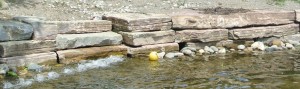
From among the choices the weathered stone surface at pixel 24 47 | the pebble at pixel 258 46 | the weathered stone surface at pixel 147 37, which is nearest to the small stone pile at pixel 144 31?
the weathered stone surface at pixel 147 37

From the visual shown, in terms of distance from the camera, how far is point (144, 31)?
8.99 m

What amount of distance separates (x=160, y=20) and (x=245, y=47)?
2.29 meters

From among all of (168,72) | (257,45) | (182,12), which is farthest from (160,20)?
(257,45)

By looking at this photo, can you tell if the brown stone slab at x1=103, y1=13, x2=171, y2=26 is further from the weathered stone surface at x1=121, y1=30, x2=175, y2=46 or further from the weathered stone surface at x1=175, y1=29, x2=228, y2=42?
the weathered stone surface at x1=175, y1=29, x2=228, y2=42

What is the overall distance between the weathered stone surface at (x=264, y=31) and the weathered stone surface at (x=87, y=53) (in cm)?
283

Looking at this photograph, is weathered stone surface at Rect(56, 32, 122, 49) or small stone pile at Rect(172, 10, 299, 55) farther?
small stone pile at Rect(172, 10, 299, 55)

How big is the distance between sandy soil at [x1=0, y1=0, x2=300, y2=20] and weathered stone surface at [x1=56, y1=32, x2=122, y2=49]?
114 cm

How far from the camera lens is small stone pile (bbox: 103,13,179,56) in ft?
28.9

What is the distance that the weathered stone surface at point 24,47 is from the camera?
7406 millimetres

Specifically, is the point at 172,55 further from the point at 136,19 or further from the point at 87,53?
the point at 87,53

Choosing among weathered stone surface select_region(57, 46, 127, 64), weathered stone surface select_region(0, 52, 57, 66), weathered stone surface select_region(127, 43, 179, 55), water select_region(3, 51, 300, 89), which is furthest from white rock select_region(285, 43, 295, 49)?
weathered stone surface select_region(0, 52, 57, 66)

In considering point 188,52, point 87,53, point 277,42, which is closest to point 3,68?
point 87,53

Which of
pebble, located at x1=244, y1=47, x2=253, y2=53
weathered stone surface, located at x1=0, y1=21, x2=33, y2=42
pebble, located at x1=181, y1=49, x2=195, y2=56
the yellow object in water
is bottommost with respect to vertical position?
pebble, located at x1=244, y1=47, x2=253, y2=53

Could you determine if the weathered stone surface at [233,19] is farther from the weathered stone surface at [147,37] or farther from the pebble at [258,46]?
the pebble at [258,46]
